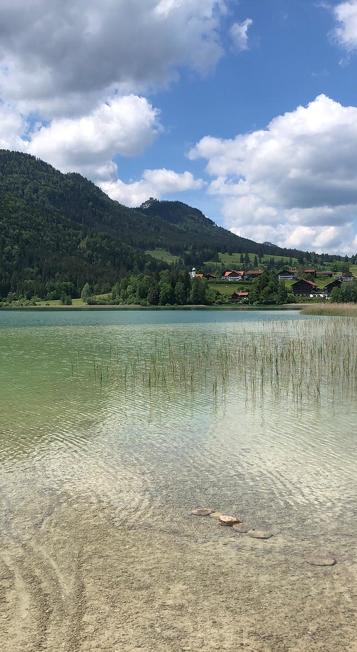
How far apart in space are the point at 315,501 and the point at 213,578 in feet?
13.5

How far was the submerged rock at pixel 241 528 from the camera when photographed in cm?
933

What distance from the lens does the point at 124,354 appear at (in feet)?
127

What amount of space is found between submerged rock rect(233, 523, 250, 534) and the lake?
0.19 m

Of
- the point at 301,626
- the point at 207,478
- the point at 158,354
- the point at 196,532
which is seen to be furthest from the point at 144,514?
the point at 158,354

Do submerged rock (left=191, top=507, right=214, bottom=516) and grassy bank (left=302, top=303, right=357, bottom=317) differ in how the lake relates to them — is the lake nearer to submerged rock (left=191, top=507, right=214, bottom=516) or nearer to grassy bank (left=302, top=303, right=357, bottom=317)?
submerged rock (left=191, top=507, right=214, bottom=516)

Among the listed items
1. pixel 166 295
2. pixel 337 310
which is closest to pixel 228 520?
pixel 337 310

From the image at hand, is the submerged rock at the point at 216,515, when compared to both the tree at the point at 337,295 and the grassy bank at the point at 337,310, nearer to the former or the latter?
the grassy bank at the point at 337,310

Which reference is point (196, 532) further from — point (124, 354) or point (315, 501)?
point (124, 354)

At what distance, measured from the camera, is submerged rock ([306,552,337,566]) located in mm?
8066

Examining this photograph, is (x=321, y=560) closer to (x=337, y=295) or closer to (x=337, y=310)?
(x=337, y=310)

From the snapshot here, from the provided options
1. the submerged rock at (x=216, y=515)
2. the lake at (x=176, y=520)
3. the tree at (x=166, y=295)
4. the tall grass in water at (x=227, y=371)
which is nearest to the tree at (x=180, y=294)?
the tree at (x=166, y=295)

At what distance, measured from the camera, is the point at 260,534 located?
919cm

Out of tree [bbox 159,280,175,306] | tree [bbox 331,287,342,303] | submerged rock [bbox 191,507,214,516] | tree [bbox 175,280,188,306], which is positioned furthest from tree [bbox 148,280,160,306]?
submerged rock [bbox 191,507,214,516]

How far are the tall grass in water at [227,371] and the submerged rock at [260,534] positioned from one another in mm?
13207
